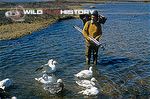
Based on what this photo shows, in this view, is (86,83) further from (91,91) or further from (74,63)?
(74,63)

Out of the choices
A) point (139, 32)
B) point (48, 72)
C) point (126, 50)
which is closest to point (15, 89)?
point (48, 72)

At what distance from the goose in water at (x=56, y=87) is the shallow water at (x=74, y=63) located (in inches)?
9.6

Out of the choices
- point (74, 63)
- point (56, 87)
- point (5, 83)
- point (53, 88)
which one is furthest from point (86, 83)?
point (74, 63)

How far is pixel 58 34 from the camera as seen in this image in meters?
33.4

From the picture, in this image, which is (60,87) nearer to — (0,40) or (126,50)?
(126,50)

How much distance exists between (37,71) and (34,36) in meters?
12.9

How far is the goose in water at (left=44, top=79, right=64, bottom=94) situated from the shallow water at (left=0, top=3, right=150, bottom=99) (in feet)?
0.80

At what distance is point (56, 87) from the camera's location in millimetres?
15391

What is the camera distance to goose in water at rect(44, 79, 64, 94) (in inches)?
595

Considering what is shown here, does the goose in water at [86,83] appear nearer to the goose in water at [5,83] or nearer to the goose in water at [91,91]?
the goose in water at [91,91]

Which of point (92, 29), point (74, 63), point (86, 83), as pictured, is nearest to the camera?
point (86, 83)

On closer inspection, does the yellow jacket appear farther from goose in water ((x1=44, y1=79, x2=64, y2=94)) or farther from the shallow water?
goose in water ((x1=44, y1=79, x2=64, y2=94))

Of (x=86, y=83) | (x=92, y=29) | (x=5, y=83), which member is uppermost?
(x=92, y=29)

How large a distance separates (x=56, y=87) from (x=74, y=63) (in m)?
5.66
